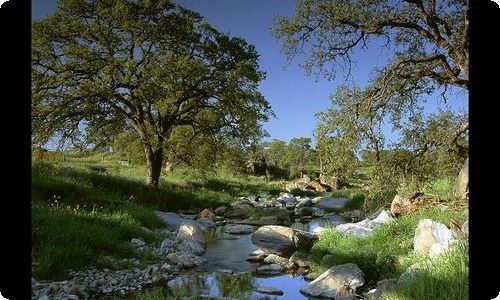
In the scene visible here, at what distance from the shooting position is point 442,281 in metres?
6.86

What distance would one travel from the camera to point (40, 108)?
20688mm

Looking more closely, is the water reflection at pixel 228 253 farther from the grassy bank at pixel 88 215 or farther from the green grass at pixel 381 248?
the green grass at pixel 381 248

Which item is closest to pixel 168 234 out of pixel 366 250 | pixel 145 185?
pixel 366 250

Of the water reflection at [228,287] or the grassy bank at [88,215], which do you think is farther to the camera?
the grassy bank at [88,215]

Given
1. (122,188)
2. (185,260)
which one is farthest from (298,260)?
(122,188)

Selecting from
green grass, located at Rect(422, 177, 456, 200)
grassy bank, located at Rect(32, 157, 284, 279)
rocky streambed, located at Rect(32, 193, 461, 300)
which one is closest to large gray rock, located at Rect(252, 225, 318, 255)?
rocky streambed, located at Rect(32, 193, 461, 300)

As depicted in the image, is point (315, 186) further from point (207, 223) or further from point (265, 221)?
point (207, 223)

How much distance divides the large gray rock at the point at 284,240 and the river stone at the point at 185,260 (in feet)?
8.37

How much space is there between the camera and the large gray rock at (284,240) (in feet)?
47.5

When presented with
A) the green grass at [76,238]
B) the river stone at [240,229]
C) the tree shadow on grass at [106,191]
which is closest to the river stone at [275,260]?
the green grass at [76,238]

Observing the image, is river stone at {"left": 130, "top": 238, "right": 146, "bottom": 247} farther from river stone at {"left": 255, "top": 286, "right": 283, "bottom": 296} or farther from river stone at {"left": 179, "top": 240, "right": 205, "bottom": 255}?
river stone at {"left": 255, "top": 286, "right": 283, "bottom": 296}
